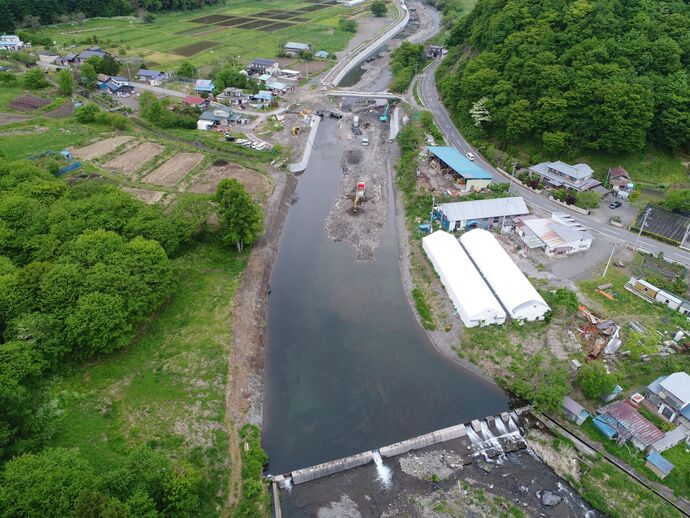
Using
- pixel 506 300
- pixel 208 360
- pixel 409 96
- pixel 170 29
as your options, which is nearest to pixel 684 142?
pixel 506 300

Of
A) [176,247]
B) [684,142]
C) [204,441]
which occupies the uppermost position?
[684,142]

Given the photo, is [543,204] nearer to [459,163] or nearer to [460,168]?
[460,168]

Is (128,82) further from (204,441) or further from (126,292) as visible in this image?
(204,441)

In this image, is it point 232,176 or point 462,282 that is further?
point 232,176

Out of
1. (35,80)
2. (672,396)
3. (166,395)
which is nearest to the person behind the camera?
(672,396)

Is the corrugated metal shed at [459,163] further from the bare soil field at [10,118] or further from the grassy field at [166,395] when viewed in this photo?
the bare soil field at [10,118]

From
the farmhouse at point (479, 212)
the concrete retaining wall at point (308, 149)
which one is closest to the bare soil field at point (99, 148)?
the concrete retaining wall at point (308, 149)

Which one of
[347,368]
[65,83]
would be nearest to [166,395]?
[347,368]
